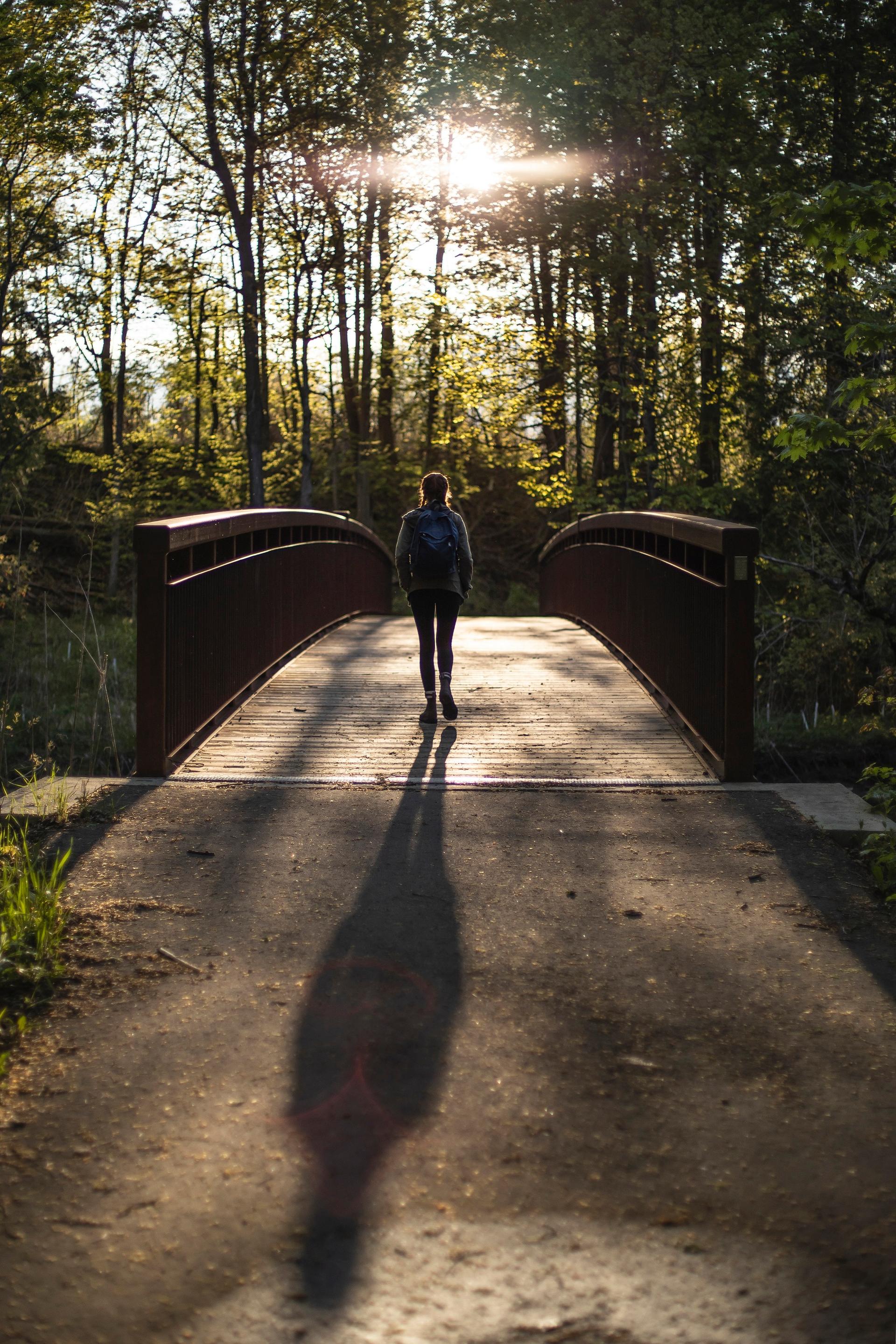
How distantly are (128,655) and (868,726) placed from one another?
603 inches

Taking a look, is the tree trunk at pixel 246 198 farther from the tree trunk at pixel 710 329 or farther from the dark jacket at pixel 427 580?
the dark jacket at pixel 427 580

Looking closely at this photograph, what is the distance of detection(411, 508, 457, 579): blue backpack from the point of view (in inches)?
320

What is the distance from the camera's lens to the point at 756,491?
17844mm

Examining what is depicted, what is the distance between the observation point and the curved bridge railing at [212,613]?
6.68 metres

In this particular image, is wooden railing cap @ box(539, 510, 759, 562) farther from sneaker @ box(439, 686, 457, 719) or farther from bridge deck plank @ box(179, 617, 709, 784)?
sneaker @ box(439, 686, 457, 719)

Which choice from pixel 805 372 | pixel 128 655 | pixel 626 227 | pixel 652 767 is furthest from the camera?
pixel 128 655

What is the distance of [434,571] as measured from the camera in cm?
817

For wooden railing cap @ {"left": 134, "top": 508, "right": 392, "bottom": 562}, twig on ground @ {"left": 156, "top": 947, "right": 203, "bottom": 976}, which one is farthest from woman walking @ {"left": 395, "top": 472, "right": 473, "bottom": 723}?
twig on ground @ {"left": 156, "top": 947, "right": 203, "bottom": 976}

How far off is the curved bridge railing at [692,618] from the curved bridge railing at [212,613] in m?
2.89

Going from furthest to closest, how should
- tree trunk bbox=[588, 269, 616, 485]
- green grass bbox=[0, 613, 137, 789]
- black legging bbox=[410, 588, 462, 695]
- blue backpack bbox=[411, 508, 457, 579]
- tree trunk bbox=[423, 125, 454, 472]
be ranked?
1. tree trunk bbox=[423, 125, 454, 472]
2. tree trunk bbox=[588, 269, 616, 485]
3. green grass bbox=[0, 613, 137, 789]
4. black legging bbox=[410, 588, 462, 695]
5. blue backpack bbox=[411, 508, 457, 579]

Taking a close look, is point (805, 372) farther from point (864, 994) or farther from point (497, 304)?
point (864, 994)

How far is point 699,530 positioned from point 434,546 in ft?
5.63

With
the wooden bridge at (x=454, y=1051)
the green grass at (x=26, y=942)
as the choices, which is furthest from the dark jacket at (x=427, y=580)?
the green grass at (x=26, y=942)

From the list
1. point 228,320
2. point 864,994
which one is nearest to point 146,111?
point 228,320
